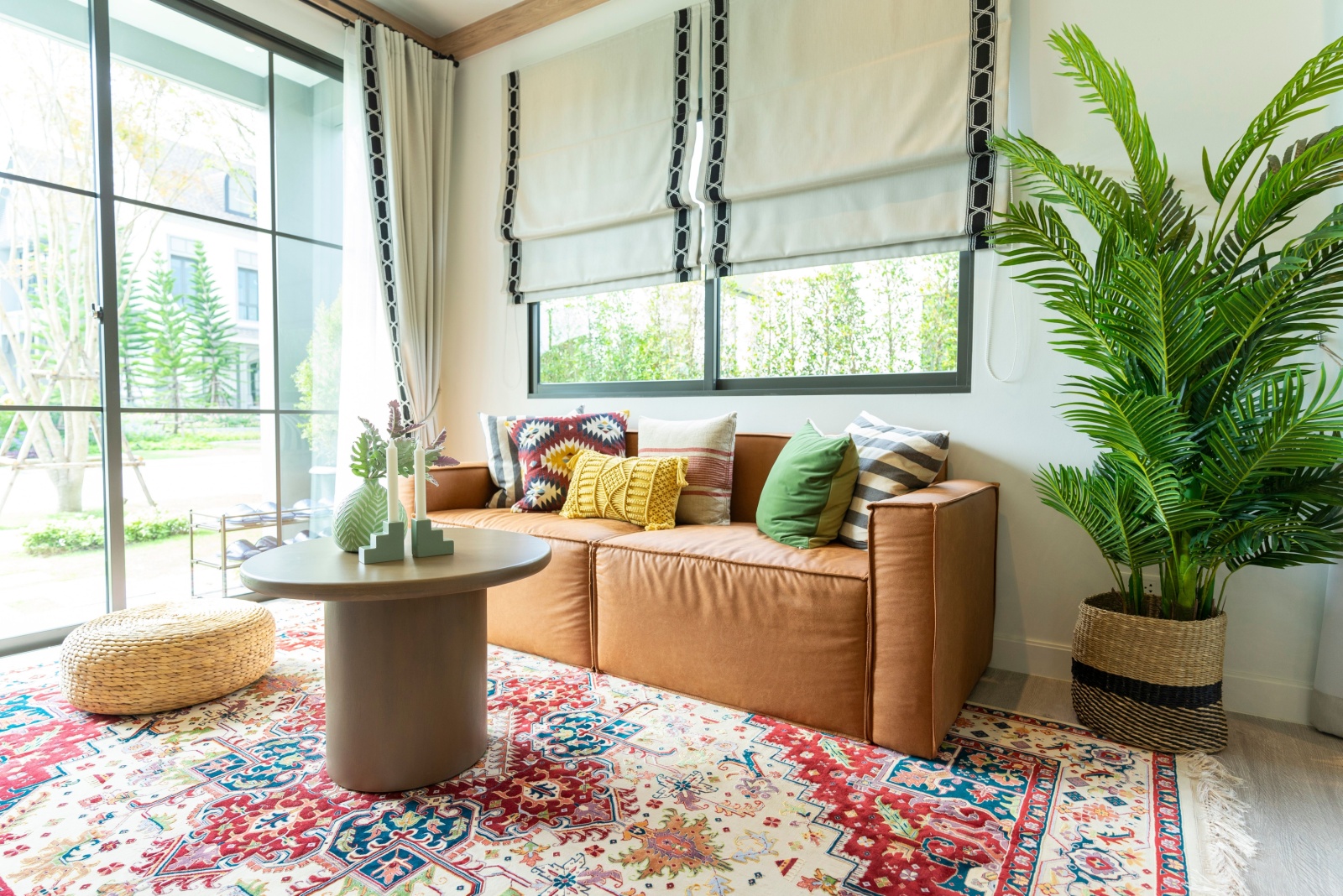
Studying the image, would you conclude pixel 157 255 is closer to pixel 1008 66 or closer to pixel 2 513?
pixel 2 513

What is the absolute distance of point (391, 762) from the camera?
5.12ft

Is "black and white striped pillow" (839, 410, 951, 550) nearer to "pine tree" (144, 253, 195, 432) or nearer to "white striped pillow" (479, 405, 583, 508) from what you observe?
"white striped pillow" (479, 405, 583, 508)

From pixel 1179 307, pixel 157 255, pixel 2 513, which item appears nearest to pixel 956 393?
pixel 1179 307

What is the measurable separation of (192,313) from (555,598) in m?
2.06

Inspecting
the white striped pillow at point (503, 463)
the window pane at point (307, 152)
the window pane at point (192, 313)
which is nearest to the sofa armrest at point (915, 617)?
the white striped pillow at point (503, 463)

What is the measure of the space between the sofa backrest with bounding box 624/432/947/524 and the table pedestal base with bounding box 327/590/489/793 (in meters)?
1.33

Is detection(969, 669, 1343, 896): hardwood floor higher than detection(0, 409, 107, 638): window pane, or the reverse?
detection(0, 409, 107, 638): window pane

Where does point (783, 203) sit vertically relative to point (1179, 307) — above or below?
above

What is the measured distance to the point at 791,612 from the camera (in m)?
1.89

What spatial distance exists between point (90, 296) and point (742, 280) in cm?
253

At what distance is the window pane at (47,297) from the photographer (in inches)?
98.5

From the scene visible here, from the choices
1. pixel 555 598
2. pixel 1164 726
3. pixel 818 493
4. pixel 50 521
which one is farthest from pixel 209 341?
pixel 1164 726

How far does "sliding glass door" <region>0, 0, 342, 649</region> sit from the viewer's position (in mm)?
2562

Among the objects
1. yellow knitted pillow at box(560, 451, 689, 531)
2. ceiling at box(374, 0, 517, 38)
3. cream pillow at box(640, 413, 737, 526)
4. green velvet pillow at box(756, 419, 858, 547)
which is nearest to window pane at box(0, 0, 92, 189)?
ceiling at box(374, 0, 517, 38)
